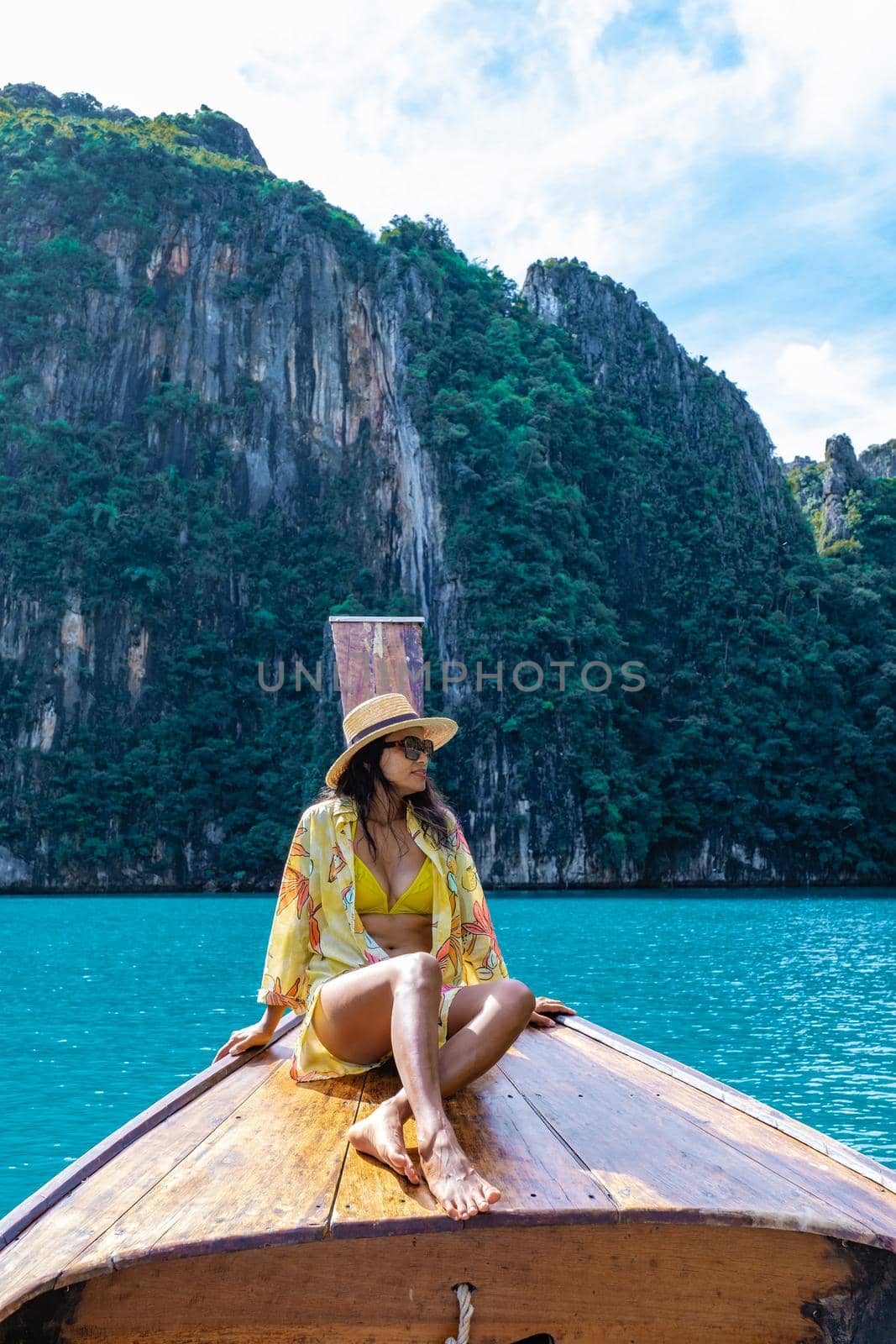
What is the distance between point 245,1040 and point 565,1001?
686cm

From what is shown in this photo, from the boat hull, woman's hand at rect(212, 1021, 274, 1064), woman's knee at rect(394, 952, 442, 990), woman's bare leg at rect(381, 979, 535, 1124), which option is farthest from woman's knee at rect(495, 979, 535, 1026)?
woman's hand at rect(212, 1021, 274, 1064)

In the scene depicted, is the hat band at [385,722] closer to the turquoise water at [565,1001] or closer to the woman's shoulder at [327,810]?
the woman's shoulder at [327,810]

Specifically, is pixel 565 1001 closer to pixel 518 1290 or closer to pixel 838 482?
pixel 518 1290

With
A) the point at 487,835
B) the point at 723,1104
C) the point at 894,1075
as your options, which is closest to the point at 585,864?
the point at 487,835

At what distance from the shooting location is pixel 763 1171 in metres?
2.27

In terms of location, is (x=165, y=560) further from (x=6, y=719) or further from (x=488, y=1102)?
(x=488, y=1102)

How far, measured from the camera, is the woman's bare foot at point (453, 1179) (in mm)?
1915

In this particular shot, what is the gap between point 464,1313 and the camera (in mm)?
1936

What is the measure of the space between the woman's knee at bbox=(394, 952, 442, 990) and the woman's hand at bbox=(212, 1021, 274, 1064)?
118cm

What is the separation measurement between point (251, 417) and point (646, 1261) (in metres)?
42.5

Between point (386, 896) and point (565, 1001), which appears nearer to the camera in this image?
point (386, 896)

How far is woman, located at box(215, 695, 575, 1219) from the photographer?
2.61 m

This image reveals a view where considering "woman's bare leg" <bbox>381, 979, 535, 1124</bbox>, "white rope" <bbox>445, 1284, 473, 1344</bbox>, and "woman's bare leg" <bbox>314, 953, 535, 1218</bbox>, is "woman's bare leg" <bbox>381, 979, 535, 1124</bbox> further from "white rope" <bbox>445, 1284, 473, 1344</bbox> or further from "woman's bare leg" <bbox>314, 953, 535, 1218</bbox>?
"white rope" <bbox>445, 1284, 473, 1344</bbox>

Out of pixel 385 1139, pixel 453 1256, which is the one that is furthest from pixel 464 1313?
pixel 385 1139
